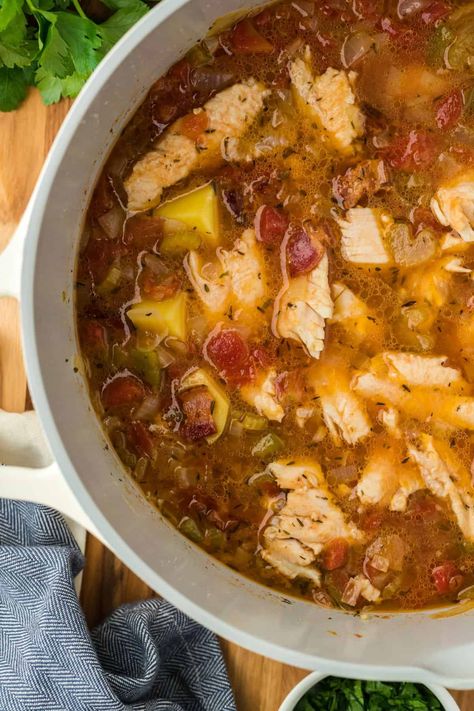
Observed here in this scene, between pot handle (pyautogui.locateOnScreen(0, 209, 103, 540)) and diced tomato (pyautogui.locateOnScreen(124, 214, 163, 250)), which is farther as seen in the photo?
diced tomato (pyautogui.locateOnScreen(124, 214, 163, 250))

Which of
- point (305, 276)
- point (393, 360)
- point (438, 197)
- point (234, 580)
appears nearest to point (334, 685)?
point (234, 580)

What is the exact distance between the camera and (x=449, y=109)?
260 centimetres

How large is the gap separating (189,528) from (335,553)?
489 millimetres

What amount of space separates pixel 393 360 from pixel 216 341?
56 centimetres

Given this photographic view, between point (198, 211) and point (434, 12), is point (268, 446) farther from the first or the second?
point (434, 12)

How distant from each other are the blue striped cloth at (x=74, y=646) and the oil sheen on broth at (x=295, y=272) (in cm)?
51

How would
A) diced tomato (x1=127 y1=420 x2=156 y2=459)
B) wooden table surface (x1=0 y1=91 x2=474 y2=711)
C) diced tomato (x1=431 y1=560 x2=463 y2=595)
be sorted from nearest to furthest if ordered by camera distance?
1. diced tomato (x1=127 y1=420 x2=156 y2=459)
2. diced tomato (x1=431 y1=560 x2=463 y2=595)
3. wooden table surface (x1=0 y1=91 x2=474 y2=711)

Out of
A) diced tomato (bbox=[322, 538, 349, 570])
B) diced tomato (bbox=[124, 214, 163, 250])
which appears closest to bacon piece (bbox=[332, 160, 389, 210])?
diced tomato (bbox=[124, 214, 163, 250])

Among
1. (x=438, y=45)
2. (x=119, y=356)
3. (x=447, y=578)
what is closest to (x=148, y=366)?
(x=119, y=356)

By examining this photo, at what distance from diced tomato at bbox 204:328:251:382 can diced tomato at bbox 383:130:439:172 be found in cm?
74

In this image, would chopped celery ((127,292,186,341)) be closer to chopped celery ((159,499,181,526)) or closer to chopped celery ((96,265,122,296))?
chopped celery ((96,265,122,296))

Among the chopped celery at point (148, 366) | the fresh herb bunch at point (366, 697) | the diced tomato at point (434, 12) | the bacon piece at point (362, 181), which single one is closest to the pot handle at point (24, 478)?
the chopped celery at point (148, 366)

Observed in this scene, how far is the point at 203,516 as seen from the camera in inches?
107

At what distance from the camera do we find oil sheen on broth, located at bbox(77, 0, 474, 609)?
2586 millimetres
